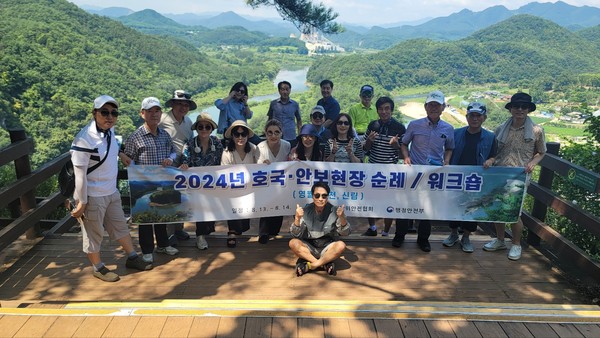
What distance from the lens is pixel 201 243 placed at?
4488 mm

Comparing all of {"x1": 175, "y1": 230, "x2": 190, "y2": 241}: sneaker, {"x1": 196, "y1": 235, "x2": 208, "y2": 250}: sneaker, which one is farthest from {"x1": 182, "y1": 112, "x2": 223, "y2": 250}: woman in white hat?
{"x1": 175, "y1": 230, "x2": 190, "y2": 241}: sneaker

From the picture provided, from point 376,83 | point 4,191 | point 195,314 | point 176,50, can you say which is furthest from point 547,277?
point 176,50

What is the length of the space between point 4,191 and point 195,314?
8.00 ft

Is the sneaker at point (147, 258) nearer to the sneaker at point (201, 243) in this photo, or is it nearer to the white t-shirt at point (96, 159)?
the sneaker at point (201, 243)

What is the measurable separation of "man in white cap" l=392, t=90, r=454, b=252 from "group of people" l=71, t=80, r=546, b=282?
11 millimetres

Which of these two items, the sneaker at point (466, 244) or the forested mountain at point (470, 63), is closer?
the sneaker at point (466, 244)

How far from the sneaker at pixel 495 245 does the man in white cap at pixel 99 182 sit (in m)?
3.70

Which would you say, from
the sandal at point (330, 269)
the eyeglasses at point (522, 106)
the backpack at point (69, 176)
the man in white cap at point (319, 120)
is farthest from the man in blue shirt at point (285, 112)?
the eyeglasses at point (522, 106)

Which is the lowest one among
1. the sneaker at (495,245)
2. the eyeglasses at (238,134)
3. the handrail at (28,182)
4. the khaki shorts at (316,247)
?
the sneaker at (495,245)

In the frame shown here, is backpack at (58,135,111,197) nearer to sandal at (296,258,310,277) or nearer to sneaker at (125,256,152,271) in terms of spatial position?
sneaker at (125,256,152,271)

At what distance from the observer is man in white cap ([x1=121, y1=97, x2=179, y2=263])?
13.1ft

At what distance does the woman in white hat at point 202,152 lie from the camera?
4.29m

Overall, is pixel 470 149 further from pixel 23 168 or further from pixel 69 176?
pixel 23 168

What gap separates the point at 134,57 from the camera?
84312 millimetres
